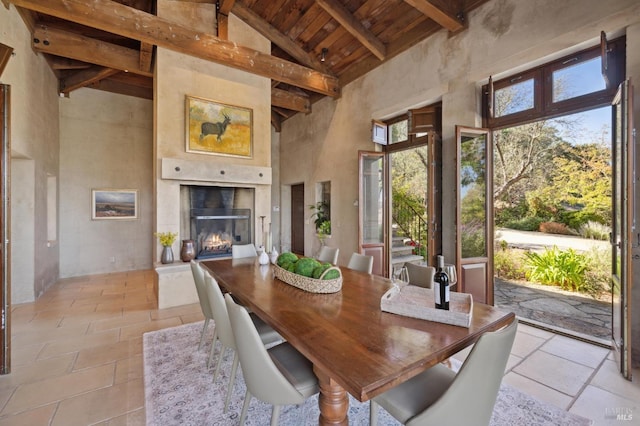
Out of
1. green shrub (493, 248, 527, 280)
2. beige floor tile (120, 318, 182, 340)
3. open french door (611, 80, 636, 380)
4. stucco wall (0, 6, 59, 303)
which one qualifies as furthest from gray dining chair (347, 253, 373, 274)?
green shrub (493, 248, 527, 280)

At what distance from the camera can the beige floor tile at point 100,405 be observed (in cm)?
178

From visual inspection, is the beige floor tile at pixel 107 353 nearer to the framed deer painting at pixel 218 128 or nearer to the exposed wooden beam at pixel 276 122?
the framed deer painting at pixel 218 128

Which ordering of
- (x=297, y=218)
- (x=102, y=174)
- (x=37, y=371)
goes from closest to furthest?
1. (x=37, y=371)
2. (x=102, y=174)
3. (x=297, y=218)

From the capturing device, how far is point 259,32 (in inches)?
200

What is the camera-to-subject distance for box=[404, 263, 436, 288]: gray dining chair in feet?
7.50

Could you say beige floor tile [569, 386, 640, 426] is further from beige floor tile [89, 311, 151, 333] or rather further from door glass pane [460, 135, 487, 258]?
beige floor tile [89, 311, 151, 333]

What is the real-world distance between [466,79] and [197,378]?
4419 millimetres

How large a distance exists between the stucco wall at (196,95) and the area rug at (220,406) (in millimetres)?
2423

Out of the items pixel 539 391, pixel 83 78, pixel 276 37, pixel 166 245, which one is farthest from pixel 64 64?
pixel 539 391

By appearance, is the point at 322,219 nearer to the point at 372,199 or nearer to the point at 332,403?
the point at 372,199

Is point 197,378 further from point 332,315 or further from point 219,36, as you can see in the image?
point 219,36

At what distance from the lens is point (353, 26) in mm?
4359

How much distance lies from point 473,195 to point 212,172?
3.81m

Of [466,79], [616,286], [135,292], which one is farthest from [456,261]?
[135,292]
